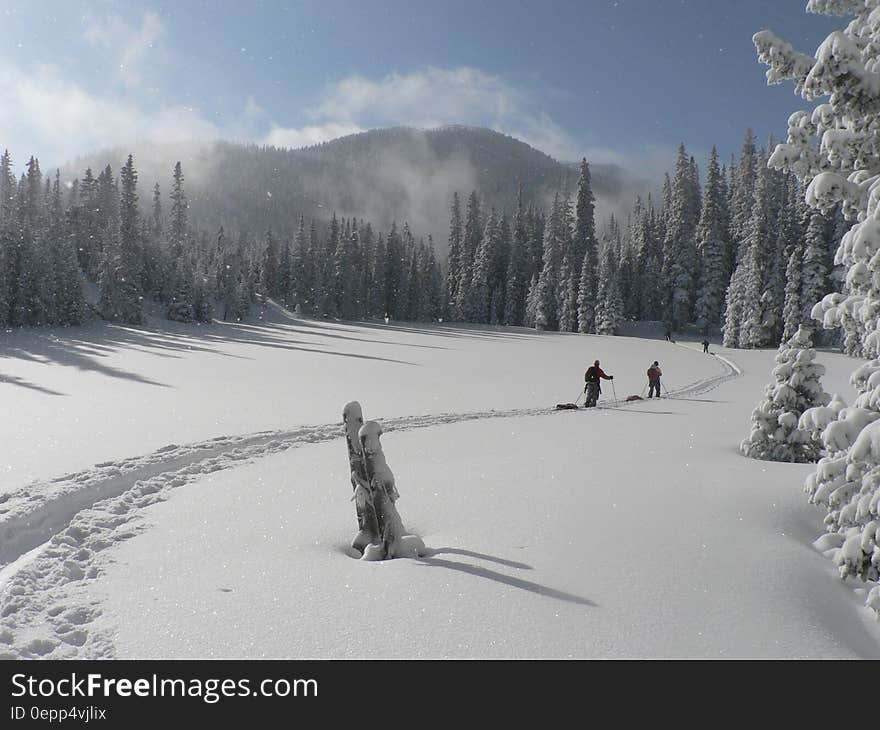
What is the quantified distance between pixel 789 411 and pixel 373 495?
29.2 ft

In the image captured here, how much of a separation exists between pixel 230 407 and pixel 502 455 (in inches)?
398

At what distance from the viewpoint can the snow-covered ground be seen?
457cm

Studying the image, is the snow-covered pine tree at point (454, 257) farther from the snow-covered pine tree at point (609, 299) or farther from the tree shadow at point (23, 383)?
the tree shadow at point (23, 383)

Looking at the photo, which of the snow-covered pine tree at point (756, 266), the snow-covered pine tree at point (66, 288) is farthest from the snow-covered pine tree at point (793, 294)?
the snow-covered pine tree at point (66, 288)

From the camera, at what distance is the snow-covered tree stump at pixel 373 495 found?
6406 mm

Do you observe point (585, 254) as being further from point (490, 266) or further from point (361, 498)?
point (361, 498)

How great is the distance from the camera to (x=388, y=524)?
6438 mm

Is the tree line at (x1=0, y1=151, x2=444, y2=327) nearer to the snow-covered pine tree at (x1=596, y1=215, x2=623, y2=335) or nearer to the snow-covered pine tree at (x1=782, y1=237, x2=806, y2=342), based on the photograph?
the snow-covered pine tree at (x1=596, y1=215, x2=623, y2=335)

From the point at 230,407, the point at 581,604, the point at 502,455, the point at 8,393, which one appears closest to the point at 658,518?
the point at 581,604

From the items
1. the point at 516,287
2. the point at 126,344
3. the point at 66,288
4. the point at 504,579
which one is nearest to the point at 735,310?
the point at 516,287

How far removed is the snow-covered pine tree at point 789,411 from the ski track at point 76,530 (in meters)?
9.47

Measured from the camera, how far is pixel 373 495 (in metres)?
6.54
